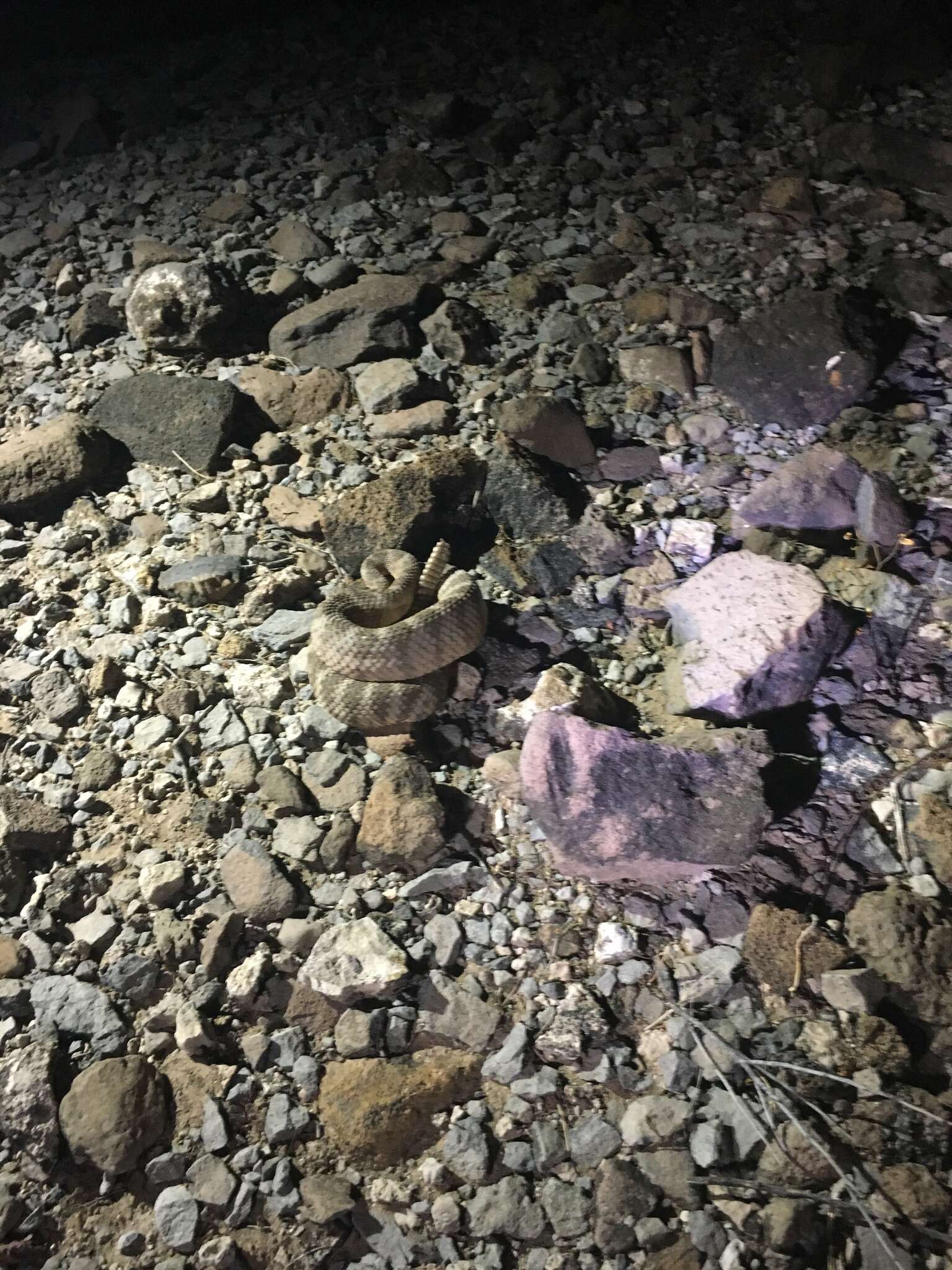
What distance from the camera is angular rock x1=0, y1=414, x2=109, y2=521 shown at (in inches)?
110

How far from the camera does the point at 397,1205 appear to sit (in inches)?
63.6

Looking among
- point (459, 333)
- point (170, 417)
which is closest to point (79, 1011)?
point (170, 417)

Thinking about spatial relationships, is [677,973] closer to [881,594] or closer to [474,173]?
[881,594]

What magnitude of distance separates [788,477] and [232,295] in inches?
78.6

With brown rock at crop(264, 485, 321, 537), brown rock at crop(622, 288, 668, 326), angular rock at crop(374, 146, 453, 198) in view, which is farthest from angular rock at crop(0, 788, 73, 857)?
angular rock at crop(374, 146, 453, 198)

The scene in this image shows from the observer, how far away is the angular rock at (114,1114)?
1.68 m

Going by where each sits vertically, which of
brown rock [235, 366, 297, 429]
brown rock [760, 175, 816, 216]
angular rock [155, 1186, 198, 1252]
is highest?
brown rock [235, 366, 297, 429]

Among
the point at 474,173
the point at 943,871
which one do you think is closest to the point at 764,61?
the point at 474,173

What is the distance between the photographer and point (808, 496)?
2.50 metres

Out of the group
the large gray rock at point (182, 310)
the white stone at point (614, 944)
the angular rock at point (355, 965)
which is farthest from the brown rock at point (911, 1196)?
the large gray rock at point (182, 310)

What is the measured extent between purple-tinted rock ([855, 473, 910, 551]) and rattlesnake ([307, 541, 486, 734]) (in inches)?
39.2

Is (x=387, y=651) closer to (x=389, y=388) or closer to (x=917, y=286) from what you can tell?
(x=389, y=388)

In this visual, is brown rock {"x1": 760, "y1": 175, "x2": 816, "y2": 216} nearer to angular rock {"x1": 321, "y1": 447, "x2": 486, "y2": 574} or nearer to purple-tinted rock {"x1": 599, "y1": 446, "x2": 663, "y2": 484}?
purple-tinted rock {"x1": 599, "y1": 446, "x2": 663, "y2": 484}

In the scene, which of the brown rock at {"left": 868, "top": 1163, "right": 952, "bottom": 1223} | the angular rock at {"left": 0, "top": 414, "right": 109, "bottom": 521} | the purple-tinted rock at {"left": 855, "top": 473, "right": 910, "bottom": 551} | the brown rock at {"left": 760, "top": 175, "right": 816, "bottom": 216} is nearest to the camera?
the brown rock at {"left": 868, "top": 1163, "right": 952, "bottom": 1223}
